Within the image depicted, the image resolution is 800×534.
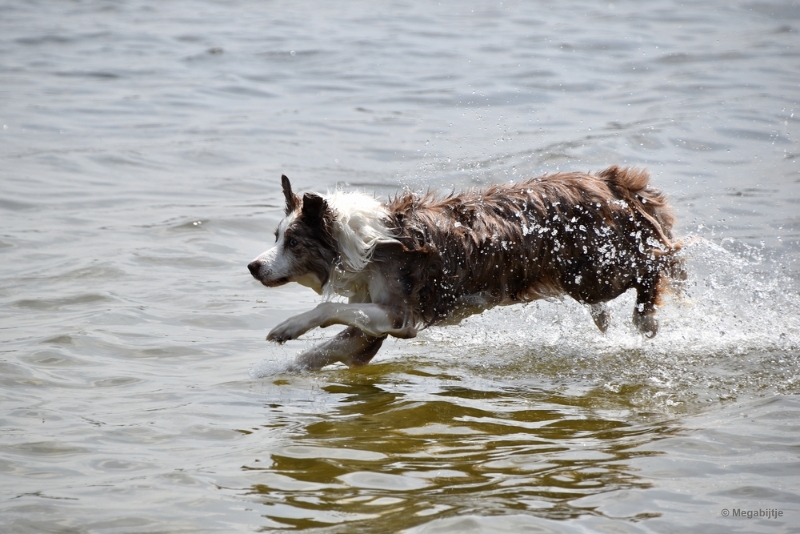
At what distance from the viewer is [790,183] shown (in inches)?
451

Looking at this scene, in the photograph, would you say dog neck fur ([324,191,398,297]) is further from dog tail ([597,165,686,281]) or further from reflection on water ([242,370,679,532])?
dog tail ([597,165,686,281])

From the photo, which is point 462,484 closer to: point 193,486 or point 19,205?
point 193,486

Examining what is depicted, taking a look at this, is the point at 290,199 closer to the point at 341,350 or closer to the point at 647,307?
the point at 341,350

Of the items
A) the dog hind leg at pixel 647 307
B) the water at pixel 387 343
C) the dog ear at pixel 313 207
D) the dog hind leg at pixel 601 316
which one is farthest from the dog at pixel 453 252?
the water at pixel 387 343

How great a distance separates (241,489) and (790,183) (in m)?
8.67

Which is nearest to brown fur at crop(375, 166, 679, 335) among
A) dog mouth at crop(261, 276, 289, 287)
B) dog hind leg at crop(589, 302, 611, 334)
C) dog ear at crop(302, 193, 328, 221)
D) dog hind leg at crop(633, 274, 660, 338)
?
dog hind leg at crop(633, 274, 660, 338)

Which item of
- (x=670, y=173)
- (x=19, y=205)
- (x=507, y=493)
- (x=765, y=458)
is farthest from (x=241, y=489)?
(x=670, y=173)

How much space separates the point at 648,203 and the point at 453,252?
1.46 m

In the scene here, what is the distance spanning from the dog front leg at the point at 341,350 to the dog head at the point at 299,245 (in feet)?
1.68

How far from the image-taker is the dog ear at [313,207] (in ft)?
20.5

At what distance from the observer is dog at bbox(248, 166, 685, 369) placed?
6.41 meters

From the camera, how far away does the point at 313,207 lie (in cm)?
632

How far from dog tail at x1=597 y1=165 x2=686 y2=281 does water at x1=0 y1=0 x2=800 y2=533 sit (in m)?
0.70

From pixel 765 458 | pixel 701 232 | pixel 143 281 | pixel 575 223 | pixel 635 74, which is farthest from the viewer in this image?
pixel 635 74
